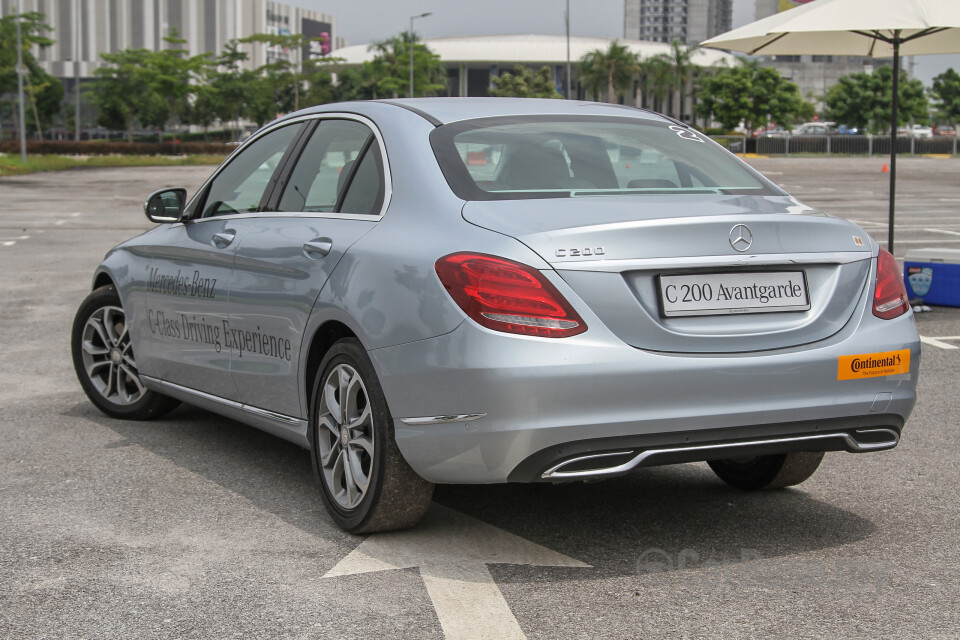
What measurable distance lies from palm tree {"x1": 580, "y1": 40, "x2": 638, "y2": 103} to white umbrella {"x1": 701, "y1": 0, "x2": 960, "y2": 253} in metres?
113

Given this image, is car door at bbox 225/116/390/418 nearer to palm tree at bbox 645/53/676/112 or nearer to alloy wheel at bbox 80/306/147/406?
alloy wheel at bbox 80/306/147/406

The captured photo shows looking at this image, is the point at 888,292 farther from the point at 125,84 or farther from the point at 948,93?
the point at 948,93

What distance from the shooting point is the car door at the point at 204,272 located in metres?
5.12

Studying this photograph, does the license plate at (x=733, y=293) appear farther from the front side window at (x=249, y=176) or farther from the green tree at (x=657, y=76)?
the green tree at (x=657, y=76)

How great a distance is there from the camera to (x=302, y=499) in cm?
473

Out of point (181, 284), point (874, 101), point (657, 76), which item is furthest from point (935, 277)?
point (657, 76)

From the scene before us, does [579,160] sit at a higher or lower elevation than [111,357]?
higher

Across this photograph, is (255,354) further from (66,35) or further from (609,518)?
(66,35)

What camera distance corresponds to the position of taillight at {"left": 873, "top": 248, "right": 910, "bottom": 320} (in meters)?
4.05

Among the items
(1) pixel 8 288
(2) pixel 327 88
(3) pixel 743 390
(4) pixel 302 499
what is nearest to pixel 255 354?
(4) pixel 302 499

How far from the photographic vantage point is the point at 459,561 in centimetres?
394

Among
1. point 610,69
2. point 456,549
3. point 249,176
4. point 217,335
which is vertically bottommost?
point 456,549
